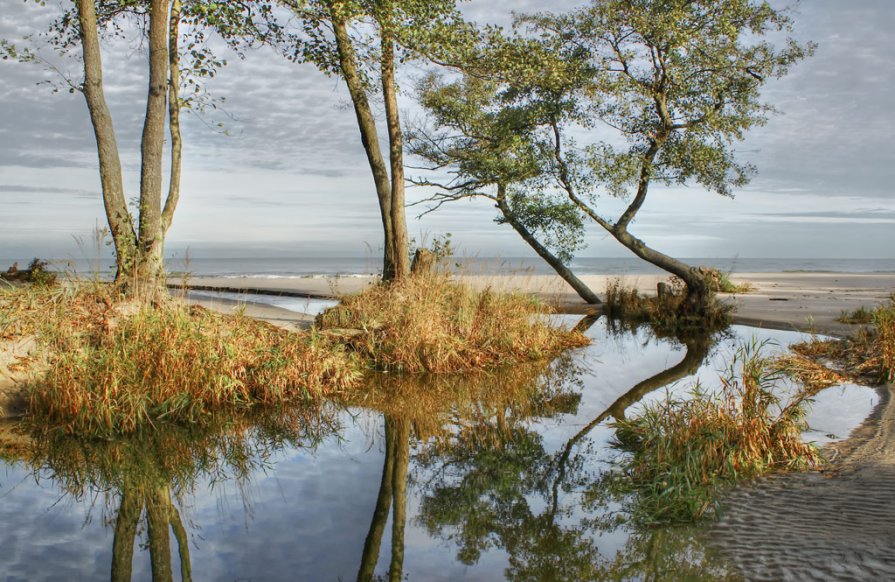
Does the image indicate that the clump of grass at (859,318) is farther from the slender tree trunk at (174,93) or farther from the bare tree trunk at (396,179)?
the slender tree trunk at (174,93)

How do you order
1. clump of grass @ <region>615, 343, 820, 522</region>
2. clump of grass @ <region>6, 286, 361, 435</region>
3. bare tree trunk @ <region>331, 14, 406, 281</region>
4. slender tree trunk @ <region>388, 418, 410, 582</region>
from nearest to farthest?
1. slender tree trunk @ <region>388, 418, 410, 582</region>
2. clump of grass @ <region>615, 343, 820, 522</region>
3. clump of grass @ <region>6, 286, 361, 435</region>
4. bare tree trunk @ <region>331, 14, 406, 281</region>

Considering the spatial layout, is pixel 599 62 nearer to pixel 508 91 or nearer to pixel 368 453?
pixel 508 91

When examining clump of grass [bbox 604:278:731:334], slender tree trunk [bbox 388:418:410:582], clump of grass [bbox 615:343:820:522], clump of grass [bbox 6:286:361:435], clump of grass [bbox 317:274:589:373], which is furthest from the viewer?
clump of grass [bbox 604:278:731:334]

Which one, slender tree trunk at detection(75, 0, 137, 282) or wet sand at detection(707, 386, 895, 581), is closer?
wet sand at detection(707, 386, 895, 581)

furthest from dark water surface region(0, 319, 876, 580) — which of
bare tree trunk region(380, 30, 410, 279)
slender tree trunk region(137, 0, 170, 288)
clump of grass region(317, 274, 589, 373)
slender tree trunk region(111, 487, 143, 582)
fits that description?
bare tree trunk region(380, 30, 410, 279)

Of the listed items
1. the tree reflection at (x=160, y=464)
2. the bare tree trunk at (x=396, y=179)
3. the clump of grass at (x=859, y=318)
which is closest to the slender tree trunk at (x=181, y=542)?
the tree reflection at (x=160, y=464)

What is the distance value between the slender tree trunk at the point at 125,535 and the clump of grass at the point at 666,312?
41.6 ft

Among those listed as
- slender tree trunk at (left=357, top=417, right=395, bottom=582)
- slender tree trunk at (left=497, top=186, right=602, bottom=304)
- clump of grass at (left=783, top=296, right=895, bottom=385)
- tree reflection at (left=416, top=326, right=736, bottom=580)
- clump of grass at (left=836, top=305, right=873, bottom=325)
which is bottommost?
slender tree trunk at (left=357, top=417, right=395, bottom=582)

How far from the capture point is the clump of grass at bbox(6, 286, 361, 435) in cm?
718

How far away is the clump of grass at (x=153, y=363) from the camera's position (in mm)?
7180

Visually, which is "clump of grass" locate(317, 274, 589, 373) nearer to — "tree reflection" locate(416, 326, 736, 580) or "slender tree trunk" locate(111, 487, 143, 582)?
"tree reflection" locate(416, 326, 736, 580)

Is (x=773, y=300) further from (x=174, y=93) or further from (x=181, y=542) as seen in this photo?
(x=181, y=542)

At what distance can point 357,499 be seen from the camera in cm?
530

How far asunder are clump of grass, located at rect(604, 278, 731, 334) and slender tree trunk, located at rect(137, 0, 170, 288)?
10.8 metres
